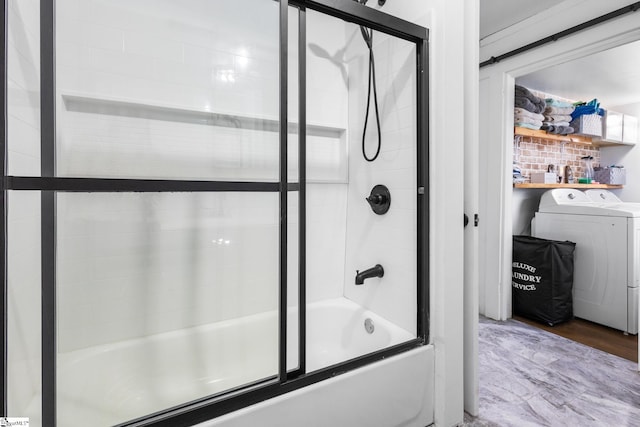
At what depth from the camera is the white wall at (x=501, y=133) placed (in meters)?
2.37

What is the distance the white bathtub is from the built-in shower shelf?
899 millimetres

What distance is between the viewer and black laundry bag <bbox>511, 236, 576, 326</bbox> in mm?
2578

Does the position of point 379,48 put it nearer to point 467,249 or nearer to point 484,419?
point 467,249

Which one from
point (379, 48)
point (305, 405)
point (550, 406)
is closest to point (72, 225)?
point (305, 405)

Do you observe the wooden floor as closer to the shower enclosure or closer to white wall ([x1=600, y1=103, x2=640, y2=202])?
the shower enclosure

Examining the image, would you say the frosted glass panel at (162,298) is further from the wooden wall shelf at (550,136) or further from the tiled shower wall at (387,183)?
the wooden wall shelf at (550,136)

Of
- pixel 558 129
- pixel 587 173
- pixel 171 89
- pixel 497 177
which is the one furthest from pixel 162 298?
pixel 587 173

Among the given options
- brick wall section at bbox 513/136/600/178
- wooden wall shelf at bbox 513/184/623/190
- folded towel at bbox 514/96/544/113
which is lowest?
wooden wall shelf at bbox 513/184/623/190

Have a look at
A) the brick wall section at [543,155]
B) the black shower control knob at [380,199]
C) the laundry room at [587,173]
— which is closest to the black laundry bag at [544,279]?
the laundry room at [587,173]

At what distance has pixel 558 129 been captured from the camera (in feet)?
10.1

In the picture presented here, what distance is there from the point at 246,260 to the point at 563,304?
8.63 feet

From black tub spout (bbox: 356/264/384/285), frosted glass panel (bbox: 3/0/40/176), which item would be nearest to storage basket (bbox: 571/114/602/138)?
black tub spout (bbox: 356/264/384/285)

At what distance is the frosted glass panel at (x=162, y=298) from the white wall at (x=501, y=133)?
214 cm

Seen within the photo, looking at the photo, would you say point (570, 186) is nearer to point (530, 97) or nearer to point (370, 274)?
point (530, 97)
